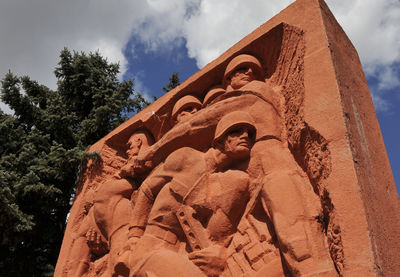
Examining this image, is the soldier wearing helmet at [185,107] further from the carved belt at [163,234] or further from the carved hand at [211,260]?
the carved hand at [211,260]

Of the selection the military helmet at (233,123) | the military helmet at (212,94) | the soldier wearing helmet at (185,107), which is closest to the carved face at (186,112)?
the soldier wearing helmet at (185,107)

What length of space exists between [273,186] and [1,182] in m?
3.82

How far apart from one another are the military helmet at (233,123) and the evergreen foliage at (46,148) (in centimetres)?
251

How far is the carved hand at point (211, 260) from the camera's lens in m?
3.27

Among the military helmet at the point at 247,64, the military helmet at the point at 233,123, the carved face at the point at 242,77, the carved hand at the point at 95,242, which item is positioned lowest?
Result: the carved hand at the point at 95,242

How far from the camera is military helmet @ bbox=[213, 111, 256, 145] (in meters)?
3.65

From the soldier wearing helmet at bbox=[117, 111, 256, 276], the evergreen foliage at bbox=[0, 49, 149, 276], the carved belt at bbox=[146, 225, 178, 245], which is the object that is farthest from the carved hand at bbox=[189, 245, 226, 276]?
the evergreen foliage at bbox=[0, 49, 149, 276]

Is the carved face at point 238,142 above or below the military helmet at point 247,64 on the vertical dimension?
below

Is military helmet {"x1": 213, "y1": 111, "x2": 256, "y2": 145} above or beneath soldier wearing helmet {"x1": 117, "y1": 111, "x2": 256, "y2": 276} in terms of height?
above

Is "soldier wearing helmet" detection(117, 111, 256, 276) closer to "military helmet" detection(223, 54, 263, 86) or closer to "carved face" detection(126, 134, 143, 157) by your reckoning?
"military helmet" detection(223, 54, 263, 86)

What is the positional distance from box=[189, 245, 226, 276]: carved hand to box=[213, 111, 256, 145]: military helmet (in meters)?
1.02

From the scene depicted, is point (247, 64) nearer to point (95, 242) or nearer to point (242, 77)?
point (242, 77)

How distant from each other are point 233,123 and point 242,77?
0.69 metres

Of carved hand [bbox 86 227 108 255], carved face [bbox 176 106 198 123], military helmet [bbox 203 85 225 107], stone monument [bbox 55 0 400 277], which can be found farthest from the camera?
carved hand [bbox 86 227 108 255]
